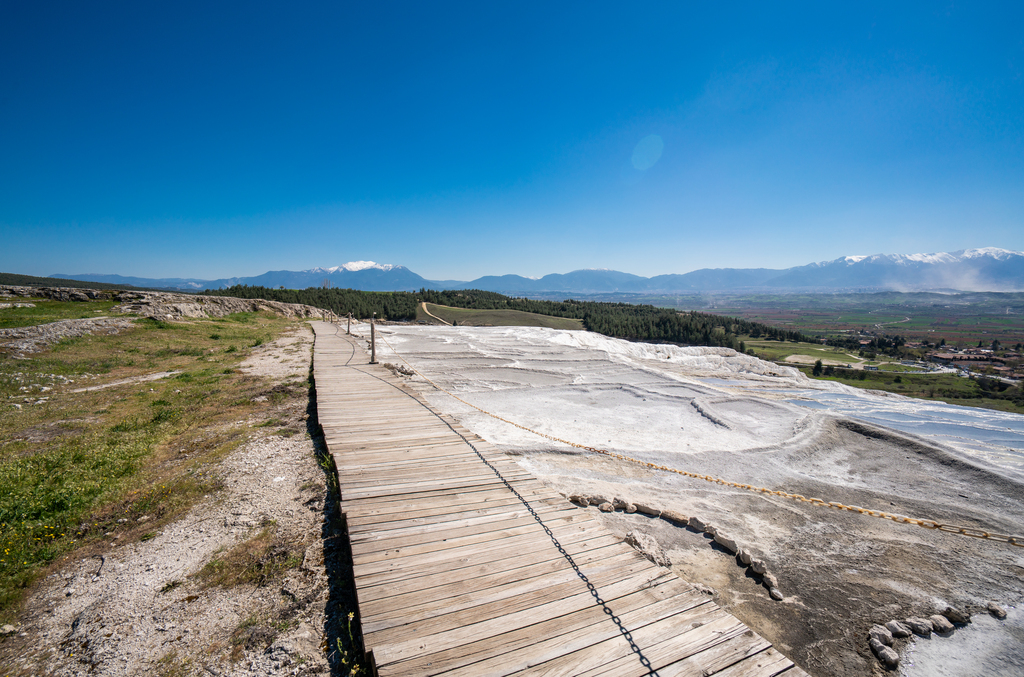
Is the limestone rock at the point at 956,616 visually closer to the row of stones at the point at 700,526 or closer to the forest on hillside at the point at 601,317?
the row of stones at the point at 700,526

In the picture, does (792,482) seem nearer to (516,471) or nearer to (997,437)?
(516,471)

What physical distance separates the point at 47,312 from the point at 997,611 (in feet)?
114

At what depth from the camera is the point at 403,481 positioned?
19.4 ft

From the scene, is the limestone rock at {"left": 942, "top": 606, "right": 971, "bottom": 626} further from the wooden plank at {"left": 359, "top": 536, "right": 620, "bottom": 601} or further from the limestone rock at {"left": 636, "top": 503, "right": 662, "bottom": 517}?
the wooden plank at {"left": 359, "top": 536, "right": 620, "bottom": 601}

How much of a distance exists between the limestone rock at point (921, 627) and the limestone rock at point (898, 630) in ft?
0.51

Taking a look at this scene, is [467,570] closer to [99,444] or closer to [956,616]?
[956,616]

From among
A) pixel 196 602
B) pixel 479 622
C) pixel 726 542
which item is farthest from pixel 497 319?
pixel 479 622

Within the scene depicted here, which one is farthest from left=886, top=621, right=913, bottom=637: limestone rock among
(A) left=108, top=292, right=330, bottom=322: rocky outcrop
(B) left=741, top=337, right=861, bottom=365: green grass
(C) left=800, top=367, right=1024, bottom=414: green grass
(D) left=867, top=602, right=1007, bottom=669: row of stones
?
(B) left=741, top=337, right=861, bottom=365: green grass

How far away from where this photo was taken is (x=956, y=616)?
192 inches

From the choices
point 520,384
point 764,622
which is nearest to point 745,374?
point 520,384

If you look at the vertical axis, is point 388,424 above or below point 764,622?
above

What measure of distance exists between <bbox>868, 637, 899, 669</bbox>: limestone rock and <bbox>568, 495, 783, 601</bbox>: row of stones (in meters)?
0.93

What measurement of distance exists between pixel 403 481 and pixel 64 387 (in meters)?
14.3

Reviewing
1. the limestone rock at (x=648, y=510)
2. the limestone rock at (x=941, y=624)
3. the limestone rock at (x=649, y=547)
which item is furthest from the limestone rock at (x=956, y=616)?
the limestone rock at (x=648, y=510)
